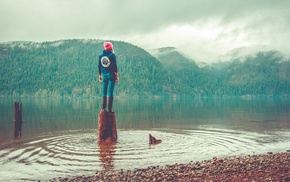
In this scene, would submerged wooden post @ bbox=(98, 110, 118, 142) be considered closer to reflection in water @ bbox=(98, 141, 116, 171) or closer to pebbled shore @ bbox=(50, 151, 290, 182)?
reflection in water @ bbox=(98, 141, 116, 171)

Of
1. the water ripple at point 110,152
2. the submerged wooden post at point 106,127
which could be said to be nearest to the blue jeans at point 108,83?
the submerged wooden post at point 106,127

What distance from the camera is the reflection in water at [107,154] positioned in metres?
18.1

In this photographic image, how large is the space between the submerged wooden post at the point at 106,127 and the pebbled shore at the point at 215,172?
9693 millimetres

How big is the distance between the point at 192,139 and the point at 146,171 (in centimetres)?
1277

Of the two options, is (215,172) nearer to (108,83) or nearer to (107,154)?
(107,154)

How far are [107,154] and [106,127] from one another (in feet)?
17.1

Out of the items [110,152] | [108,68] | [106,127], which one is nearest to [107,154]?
[110,152]

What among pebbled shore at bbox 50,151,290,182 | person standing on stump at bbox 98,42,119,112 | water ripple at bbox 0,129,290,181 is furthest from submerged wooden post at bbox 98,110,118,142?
pebbled shore at bbox 50,151,290,182

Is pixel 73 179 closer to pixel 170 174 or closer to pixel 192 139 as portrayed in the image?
pixel 170 174

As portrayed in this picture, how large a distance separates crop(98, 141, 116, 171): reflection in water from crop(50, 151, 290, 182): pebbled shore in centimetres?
166

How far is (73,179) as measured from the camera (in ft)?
49.0

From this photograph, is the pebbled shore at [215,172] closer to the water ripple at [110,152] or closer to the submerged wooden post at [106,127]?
the water ripple at [110,152]

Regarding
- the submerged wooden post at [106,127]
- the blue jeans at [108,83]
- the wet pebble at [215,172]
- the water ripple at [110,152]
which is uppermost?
the blue jeans at [108,83]

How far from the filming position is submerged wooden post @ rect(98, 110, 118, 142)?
26.0 meters
